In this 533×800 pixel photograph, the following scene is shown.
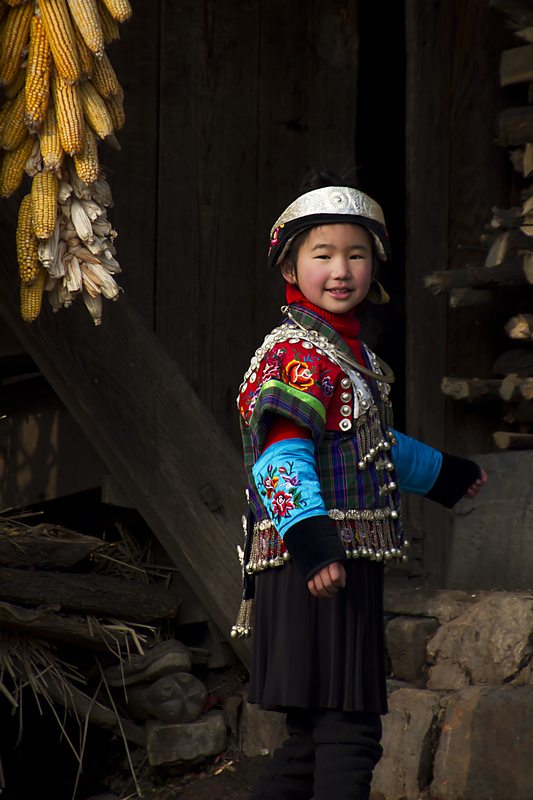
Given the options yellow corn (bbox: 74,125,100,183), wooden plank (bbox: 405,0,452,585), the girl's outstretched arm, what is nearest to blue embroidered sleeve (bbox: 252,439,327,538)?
the girl's outstretched arm

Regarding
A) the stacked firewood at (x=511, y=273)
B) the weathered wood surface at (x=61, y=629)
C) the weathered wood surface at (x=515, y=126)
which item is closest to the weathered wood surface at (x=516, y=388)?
the stacked firewood at (x=511, y=273)

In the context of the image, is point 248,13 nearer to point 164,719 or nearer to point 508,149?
point 508,149

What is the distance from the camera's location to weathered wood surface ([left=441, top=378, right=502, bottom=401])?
10.2 ft

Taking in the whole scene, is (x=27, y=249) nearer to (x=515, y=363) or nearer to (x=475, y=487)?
(x=475, y=487)

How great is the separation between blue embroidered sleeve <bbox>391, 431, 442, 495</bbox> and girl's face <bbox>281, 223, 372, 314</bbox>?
1.35 ft

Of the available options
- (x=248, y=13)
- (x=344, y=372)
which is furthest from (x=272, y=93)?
(x=344, y=372)

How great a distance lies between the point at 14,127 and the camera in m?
2.10

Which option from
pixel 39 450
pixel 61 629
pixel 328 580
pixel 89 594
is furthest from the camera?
pixel 39 450

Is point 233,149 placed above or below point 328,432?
above

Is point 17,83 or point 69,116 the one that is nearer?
point 69,116

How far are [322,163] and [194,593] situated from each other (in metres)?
1.86

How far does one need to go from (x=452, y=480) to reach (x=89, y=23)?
137cm

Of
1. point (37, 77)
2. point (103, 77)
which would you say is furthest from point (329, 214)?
point (37, 77)

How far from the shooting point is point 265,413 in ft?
6.32
